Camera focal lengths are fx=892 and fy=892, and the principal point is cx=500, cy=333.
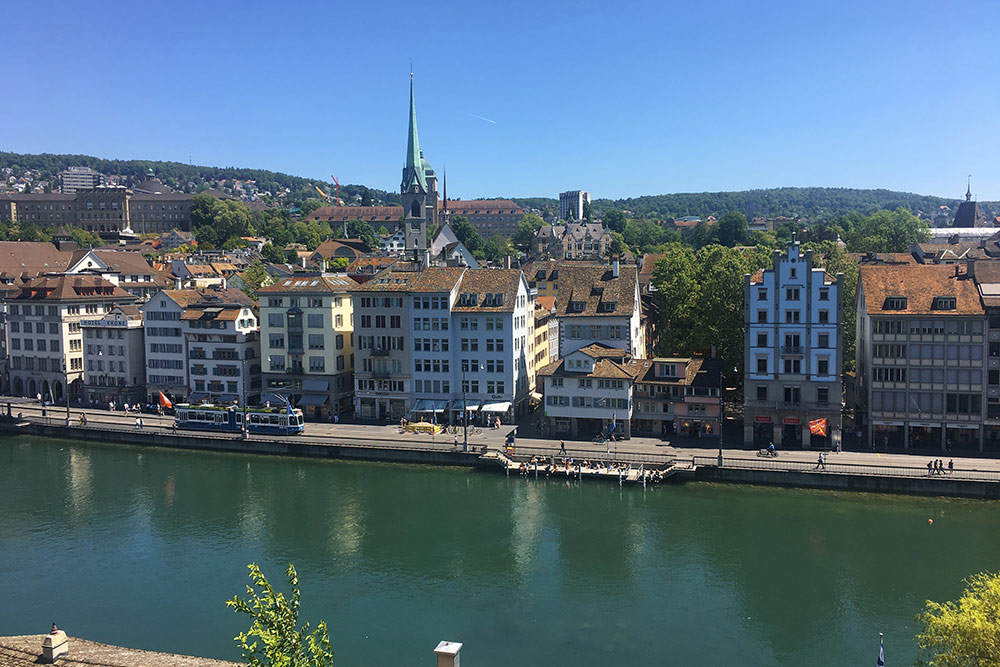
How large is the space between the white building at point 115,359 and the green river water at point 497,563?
969 inches

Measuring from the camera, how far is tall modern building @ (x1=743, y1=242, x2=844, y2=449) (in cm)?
5862

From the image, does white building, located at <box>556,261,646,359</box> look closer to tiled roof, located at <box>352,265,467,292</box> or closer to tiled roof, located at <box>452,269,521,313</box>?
tiled roof, located at <box>452,269,521,313</box>

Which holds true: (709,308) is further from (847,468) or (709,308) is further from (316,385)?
(316,385)

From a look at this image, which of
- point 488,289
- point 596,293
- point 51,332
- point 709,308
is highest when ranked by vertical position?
point 488,289

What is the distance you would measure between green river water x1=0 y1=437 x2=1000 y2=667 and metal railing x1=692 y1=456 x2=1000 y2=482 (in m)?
1.80

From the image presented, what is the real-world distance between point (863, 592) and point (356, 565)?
76.5 ft

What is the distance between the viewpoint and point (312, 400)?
75.4 metres

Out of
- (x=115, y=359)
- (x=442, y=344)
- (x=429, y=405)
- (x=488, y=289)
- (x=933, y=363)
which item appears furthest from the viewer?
(x=115, y=359)

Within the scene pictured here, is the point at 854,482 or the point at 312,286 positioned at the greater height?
the point at 312,286

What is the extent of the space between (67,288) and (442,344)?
1700 inches

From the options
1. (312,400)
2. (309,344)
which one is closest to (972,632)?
(312,400)

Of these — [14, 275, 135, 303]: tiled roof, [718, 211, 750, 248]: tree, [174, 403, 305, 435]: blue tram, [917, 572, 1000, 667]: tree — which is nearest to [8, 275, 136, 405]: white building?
[14, 275, 135, 303]: tiled roof

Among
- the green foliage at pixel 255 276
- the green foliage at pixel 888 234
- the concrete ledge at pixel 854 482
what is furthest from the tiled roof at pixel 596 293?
the green foliage at pixel 888 234

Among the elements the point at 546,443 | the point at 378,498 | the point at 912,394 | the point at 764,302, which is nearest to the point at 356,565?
the point at 378,498
